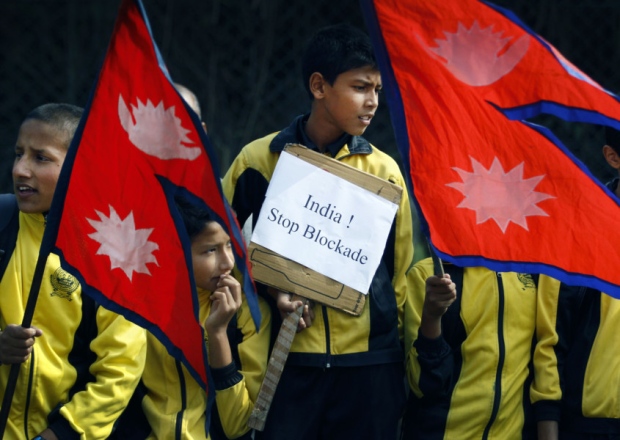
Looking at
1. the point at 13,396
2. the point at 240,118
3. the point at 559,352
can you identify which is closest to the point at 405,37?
the point at 559,352

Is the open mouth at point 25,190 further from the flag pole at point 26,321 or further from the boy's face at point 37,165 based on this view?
the flag pole at point 26,321

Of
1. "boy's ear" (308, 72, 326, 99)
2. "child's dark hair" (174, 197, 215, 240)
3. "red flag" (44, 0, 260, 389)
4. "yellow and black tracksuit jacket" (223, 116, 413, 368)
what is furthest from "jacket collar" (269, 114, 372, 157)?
"red flag" (44, 0, 260, 389)

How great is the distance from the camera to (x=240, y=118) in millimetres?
5855

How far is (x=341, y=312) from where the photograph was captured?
414cm

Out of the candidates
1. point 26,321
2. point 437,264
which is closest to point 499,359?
point 437,264

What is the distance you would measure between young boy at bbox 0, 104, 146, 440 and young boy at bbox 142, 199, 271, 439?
0.36 feet

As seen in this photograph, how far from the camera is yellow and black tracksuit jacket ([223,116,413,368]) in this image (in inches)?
163

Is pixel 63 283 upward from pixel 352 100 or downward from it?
downward

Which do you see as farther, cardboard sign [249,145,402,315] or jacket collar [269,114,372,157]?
jacket collar [269,114,372,157]

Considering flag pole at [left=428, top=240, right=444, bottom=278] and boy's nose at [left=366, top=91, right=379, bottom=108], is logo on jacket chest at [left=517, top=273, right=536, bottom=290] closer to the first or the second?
flag pole at [left=428, top=240, right=444, bottom=278]

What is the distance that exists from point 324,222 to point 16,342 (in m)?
1.00

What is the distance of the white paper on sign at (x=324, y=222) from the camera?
4113 mm

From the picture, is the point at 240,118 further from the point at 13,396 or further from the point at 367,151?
the point at 13,396

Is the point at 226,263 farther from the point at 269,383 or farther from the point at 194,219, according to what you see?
the point at 269,383
